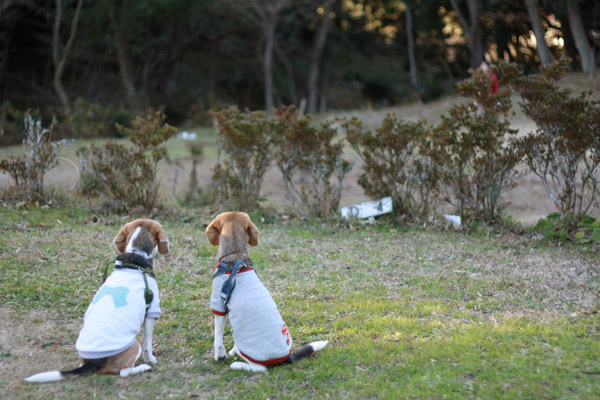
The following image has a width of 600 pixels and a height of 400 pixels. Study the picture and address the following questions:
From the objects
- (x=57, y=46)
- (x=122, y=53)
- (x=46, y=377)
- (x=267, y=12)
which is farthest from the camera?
(x=267, y=12)

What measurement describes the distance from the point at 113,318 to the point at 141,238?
2.49 ft

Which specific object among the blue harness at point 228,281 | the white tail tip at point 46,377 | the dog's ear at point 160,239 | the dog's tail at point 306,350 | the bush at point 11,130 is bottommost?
the dog's tail at point 306,350

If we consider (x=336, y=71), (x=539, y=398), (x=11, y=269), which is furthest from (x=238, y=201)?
(x=336, y=71)

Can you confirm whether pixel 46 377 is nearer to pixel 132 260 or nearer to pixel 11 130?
pixel 132 260

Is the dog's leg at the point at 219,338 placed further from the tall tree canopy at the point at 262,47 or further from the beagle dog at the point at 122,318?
the tall tree canopy at the point at 262,47

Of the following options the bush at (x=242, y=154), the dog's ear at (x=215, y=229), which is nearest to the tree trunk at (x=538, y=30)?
the bush at (x=242, y=154)

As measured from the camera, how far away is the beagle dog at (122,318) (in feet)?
11.5

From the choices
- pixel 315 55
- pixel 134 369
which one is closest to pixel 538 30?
pixel 315 55

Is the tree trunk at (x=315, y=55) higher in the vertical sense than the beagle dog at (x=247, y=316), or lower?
higher

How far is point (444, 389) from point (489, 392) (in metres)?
0.28

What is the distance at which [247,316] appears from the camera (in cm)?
371

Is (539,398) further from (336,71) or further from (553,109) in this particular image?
(336,71)

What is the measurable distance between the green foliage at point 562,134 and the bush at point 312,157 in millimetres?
2632

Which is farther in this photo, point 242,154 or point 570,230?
point 242,154
